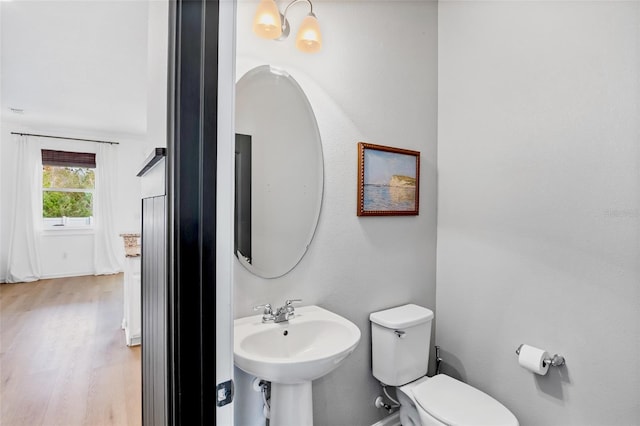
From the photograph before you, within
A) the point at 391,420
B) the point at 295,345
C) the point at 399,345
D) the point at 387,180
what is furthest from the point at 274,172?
the point at 391,420

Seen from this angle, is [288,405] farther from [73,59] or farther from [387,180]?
[73,59]

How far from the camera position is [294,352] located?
144cm

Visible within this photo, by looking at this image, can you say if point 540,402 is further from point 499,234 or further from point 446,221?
point 446,221

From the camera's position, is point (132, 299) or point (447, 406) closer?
point (447, 406)

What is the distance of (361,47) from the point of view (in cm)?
177

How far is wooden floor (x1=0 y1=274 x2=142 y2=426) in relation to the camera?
6.82ft

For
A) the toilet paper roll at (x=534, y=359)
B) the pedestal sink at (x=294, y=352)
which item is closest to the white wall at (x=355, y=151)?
the pedestal sink at (x=294, y=352)

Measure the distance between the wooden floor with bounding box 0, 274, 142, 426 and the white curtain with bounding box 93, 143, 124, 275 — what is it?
1.45 meters

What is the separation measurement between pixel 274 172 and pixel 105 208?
5.65 metres

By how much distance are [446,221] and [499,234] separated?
352 millimetres

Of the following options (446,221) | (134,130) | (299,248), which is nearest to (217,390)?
(299,248)

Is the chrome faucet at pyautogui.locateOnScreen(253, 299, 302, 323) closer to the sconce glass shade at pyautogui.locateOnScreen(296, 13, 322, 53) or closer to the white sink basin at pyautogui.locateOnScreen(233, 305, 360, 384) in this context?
the white sink basin at pyautogui.locateOnScreen(233, 305, 360, 384)

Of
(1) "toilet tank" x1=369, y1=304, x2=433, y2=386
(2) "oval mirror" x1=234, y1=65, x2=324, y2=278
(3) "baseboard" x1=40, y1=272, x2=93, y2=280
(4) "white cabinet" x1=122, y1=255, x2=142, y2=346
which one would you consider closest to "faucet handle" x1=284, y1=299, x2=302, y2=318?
(2) "oval mirror" x1=234, y1=65, x2=324, y2=278

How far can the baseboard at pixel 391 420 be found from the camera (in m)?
1.88
